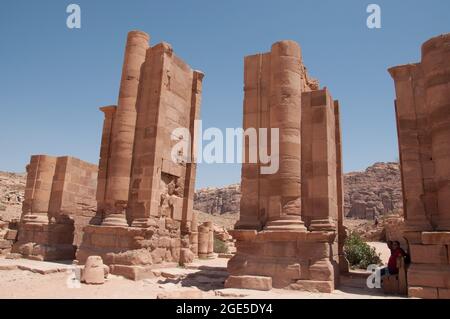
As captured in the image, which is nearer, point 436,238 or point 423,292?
point 423,292

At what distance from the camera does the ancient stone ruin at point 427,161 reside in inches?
308

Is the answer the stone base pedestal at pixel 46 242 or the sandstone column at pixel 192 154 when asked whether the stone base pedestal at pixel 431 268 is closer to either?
the sandstone column at pixel 192 154

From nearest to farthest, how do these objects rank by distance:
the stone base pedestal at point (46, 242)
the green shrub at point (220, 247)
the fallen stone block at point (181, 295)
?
the fallen stone block at point (181, 295)
the stone base pedestal at point (46, 242)
the green shrub at point (220, 247)

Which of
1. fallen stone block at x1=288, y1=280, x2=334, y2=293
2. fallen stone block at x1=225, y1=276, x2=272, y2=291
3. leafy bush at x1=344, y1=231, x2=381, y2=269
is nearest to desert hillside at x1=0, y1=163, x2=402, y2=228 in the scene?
leafy bush at x1=344, y1=231, x2=381, y2=269

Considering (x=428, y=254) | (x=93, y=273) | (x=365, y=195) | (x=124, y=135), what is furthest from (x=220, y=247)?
(x=365, y=195)

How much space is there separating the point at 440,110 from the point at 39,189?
14.9 meters

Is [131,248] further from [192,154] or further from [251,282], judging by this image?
[192,154]

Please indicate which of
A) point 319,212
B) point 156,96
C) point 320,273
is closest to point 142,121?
point 156,96

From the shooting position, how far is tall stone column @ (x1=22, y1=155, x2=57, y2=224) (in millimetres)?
15539

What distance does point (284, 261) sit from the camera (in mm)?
8844

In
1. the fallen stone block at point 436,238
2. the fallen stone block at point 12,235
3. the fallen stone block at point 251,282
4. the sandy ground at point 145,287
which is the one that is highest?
the fallen stone block at point 436,238

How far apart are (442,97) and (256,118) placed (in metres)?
4.60

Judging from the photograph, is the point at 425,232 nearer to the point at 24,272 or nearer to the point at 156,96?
the point at 156,96

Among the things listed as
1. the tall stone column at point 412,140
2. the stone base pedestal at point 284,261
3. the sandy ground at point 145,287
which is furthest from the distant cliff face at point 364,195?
the stone base pedestal at point 284,261
